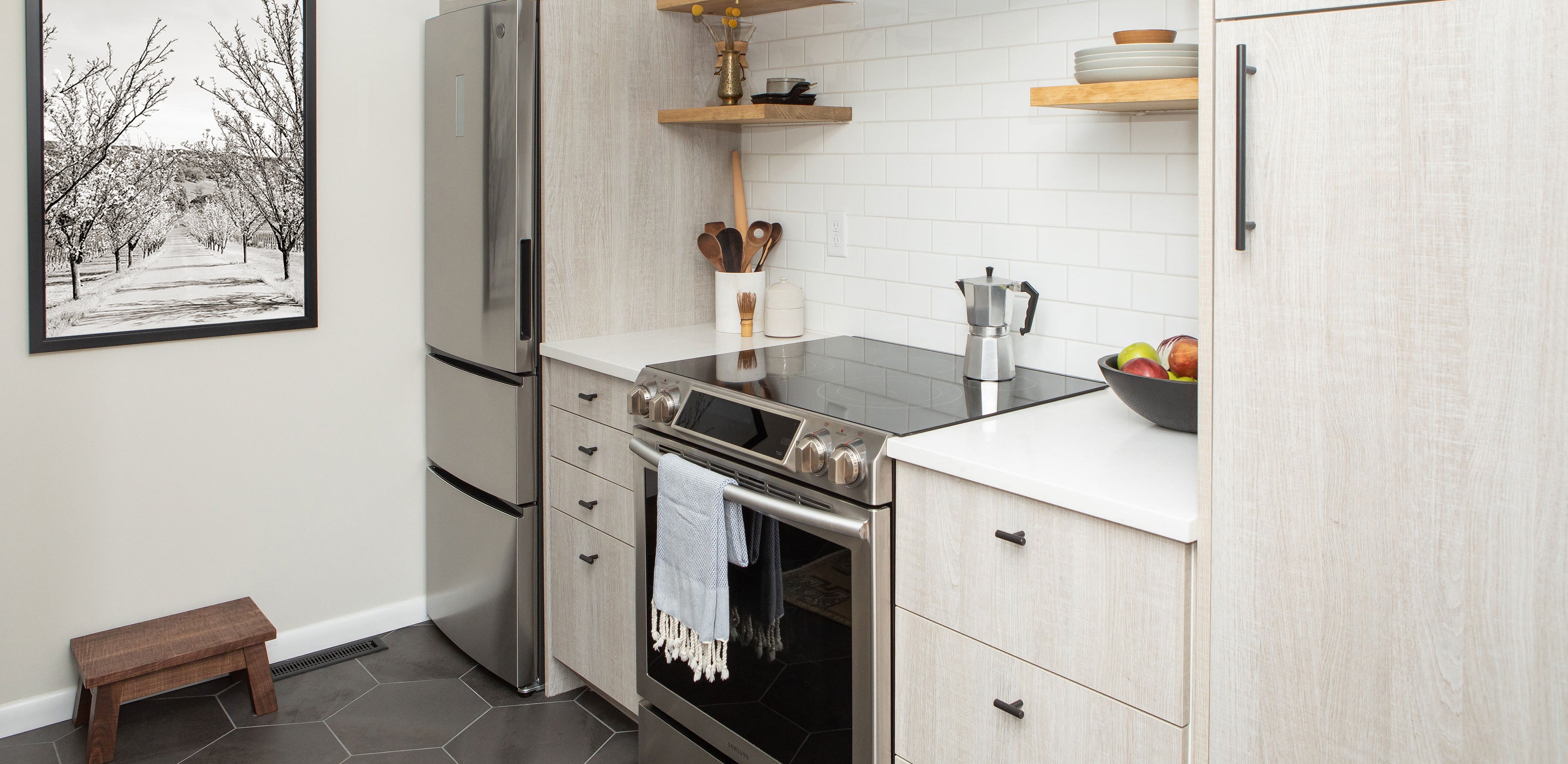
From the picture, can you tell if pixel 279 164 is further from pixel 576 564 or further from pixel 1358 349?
pixel 1358 349

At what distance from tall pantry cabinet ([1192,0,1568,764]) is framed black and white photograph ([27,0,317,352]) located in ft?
7.93

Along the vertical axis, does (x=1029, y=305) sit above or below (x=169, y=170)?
below

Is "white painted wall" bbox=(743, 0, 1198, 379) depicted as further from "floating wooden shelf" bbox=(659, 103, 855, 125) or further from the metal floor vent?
the metal floor vent

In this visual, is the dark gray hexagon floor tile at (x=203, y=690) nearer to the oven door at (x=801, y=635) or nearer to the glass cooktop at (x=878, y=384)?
the oven door at (x=801, y=635)

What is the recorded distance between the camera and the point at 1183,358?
69.9 inches

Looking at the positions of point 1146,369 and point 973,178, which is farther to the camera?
point 973,178

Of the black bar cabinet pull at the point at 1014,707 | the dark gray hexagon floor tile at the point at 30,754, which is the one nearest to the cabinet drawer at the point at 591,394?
the black bar cabinet pull at the point at 1014,707

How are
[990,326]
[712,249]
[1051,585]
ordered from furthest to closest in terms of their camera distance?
[712,249]
[990,326]
[1051,585]

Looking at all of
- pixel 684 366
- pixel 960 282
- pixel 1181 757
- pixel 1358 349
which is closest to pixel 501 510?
pixel 684 366

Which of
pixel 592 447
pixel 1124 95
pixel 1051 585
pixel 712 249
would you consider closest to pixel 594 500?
pixel 592 447

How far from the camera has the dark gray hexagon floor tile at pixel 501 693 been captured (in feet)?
9.18

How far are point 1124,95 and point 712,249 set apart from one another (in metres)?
1.39

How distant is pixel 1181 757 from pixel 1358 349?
58cm

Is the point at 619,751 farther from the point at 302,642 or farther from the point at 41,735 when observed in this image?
the point at 41,735
